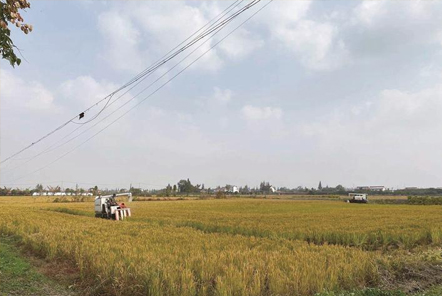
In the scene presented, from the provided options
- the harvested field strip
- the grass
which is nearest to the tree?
the harvested field strip

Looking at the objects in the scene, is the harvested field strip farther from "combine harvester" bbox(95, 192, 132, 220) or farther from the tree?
"combine harvester" bbox(95, 192, 132, 220)

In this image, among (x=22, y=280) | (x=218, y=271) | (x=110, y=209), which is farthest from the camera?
(x=110, y=209)

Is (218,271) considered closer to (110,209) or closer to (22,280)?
(22,280)

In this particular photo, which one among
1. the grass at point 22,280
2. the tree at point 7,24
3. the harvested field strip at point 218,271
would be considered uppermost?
the tree at point 7,24

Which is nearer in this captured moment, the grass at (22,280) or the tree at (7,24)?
the tree at (7,24)

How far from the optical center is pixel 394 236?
1745 centimetres

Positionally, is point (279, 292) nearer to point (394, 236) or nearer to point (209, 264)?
point (209, 264)

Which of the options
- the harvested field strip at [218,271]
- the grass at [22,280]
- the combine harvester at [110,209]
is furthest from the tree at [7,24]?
the combine harvester at [110,209]

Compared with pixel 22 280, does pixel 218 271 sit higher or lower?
higher

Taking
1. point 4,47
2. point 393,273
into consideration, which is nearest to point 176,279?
point 4,47

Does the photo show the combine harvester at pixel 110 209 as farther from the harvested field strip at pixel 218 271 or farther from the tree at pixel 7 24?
the tree at pixel 7 24

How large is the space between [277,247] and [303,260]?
127 inches

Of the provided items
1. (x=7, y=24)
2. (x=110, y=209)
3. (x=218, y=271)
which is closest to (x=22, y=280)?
(x=218, y=271)

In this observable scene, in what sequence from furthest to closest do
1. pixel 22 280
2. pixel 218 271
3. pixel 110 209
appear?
1. pixel 110 209
2. pixel 22 280
3. pixel 218 271
